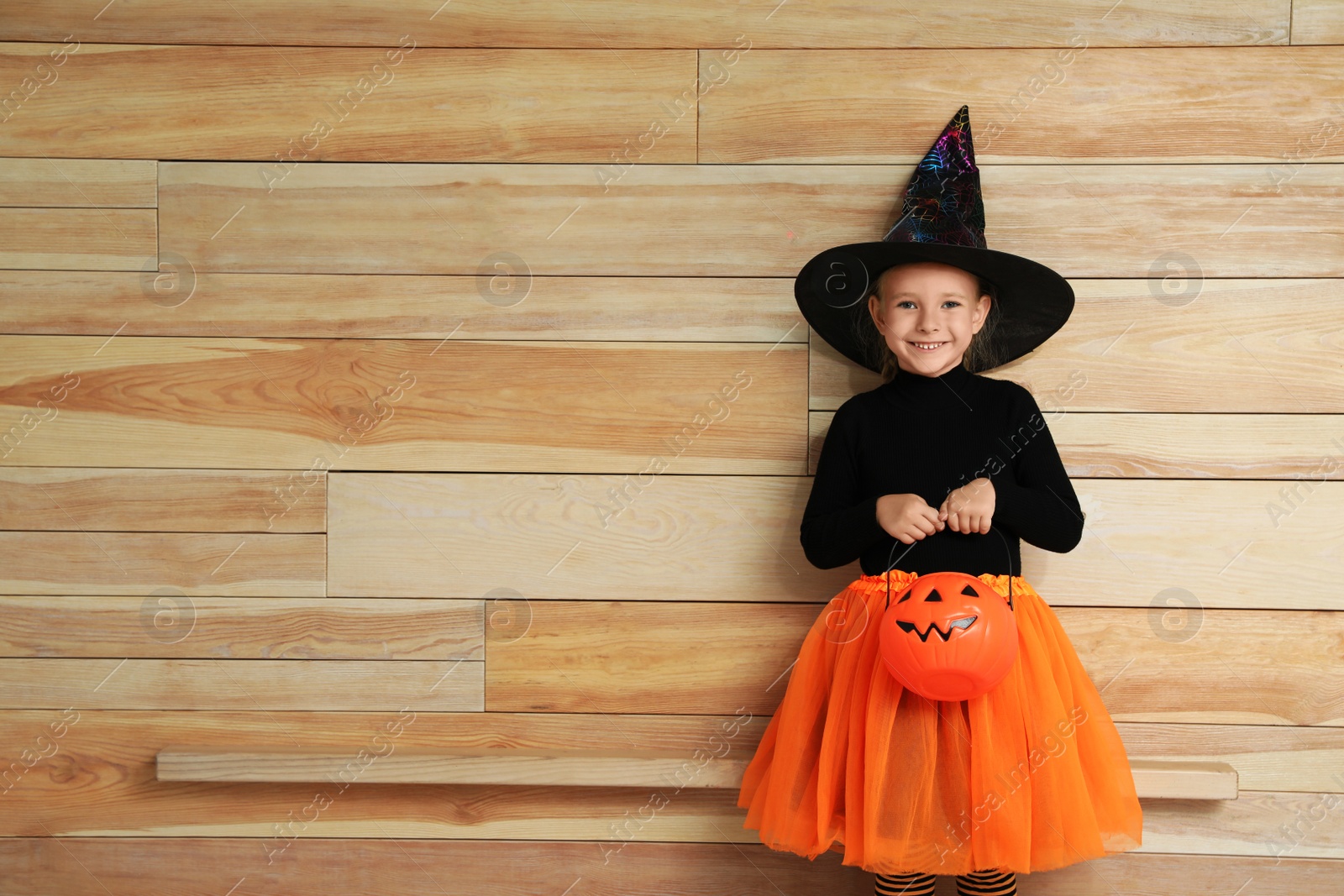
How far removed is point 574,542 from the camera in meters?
1.37

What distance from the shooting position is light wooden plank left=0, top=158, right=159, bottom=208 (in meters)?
1.39

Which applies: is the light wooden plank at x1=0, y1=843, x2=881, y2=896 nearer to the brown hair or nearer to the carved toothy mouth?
the carved toothy mouth

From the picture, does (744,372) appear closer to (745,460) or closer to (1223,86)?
(745,460)

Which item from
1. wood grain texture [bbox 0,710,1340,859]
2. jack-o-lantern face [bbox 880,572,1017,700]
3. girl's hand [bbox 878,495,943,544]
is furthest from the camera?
wood grain texture [bbox 0,710,1340,859]

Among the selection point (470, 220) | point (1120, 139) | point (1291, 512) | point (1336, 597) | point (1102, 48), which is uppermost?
point (1102, 48)

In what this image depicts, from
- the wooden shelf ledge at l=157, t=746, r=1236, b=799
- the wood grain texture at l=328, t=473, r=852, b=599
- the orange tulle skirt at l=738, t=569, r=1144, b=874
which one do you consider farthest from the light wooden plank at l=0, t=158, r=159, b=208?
the orange tulle skirt at l=738, t=569, r=1144, b=874

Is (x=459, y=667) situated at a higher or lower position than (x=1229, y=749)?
higher

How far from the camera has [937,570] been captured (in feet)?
3.86

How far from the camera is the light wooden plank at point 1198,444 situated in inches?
52.3

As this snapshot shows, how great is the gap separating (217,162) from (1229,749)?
1656 mm

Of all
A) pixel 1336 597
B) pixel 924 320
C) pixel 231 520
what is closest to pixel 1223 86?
pixel 924 320

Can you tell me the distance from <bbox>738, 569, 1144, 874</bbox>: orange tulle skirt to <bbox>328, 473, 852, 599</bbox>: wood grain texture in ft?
0.63

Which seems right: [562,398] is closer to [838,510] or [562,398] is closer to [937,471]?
[838,510]

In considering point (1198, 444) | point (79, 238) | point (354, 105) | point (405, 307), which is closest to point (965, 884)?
point (1198, 444)
